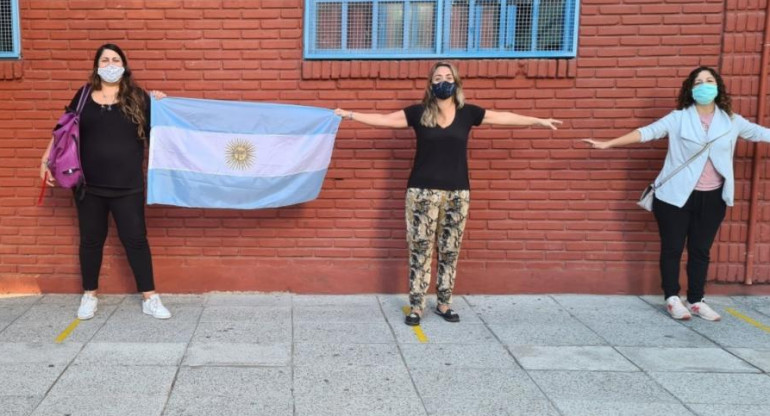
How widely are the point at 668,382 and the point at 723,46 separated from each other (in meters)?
3.03

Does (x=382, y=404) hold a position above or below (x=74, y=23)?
below

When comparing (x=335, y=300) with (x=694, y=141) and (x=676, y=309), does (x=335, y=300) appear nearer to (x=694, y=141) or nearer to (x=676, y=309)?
(x=676, y=309)

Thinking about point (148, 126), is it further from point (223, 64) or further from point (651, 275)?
point (651, 275)

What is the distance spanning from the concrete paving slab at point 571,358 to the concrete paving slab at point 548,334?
11 centimetres

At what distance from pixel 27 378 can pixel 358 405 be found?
1.93 meters

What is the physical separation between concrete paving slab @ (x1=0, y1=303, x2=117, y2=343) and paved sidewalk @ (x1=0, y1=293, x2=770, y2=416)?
15 millimetres

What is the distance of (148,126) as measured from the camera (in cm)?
480

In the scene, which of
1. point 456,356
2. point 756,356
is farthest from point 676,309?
point 456,356

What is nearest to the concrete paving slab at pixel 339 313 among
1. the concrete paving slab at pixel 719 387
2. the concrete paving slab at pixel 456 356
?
the concrete paving slab at pixel 456 356

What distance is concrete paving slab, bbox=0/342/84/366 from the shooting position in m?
3.88

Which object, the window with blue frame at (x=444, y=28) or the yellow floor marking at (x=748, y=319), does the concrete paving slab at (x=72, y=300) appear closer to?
the window with blue frame at (x=444, y=28)

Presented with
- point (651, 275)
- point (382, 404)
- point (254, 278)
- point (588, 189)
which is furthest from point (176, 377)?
point (651, 275)

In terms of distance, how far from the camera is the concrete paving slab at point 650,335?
4332 millimetres

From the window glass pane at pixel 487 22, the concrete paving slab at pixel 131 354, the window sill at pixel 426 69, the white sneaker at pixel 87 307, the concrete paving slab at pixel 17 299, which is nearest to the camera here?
the concrete paving slab at pixel 131 354
